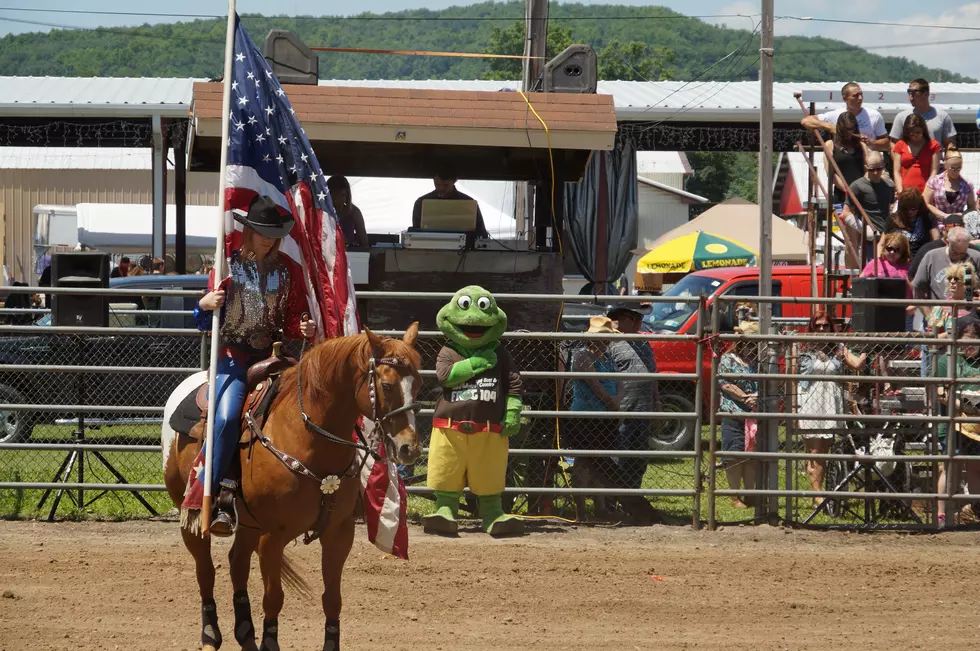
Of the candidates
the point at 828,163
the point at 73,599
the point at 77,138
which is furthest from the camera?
the point at 77,138

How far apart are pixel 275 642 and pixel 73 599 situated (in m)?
2.14

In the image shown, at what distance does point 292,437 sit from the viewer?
17.8 feet

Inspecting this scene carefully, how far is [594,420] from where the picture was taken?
9453 mm

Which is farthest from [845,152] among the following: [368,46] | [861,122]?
[368,46]

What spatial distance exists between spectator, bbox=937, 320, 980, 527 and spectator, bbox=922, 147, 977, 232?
87.1 inches

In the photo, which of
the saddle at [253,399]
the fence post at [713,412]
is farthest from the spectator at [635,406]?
the saddle at [253,399]

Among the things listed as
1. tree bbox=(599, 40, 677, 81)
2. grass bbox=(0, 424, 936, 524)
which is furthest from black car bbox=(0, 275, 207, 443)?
tree bbox=(599, 40, 677, 81)

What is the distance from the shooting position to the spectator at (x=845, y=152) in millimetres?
11586

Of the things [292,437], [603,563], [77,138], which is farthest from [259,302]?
[77,138]

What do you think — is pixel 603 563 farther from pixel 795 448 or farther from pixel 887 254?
pixel 887 254

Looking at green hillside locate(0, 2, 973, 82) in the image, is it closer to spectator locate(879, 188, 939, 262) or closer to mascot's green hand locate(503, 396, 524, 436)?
spectator locate(879, 188, 939, 262)

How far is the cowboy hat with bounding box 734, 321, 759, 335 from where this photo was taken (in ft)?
32.2

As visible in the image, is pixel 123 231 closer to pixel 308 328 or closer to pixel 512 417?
pixel 512 417

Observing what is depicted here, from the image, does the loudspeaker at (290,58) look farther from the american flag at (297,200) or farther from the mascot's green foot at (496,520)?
the american flag at (297,200)
